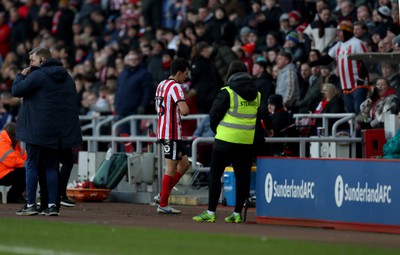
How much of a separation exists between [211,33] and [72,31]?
26.8 feet

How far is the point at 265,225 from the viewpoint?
51.7 feet

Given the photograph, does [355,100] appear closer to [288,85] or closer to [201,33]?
[288,85]

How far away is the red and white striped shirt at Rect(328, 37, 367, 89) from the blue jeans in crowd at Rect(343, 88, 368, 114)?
0.25 m

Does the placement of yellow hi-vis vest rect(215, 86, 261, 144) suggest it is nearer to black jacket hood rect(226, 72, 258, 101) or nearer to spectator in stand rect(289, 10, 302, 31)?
black jacket hood rect(226, 72, 258, 101)

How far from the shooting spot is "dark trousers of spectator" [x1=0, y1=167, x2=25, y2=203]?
20453mm

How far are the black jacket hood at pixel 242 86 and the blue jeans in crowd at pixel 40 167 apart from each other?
2486 mm

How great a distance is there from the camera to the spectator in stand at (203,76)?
80.6 ft

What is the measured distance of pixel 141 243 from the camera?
12.5 m

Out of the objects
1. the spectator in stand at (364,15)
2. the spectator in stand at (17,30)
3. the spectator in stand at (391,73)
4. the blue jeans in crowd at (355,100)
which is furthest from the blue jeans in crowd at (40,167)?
the spectator in stand at (17,30)

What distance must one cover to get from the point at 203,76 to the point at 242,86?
29.0 feet

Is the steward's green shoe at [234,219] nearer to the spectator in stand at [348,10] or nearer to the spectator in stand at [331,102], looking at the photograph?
the spectator in stand at [331,102]

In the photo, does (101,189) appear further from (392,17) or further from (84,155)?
(392,17)

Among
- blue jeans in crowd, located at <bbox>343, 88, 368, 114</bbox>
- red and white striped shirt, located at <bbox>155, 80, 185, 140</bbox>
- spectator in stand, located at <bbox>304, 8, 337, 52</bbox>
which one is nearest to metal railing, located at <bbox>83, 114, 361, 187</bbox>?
blue jeans in crowd, located at <bbox>343, 88, 368, 114</bbox>

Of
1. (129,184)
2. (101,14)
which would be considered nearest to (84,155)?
(129,184)
